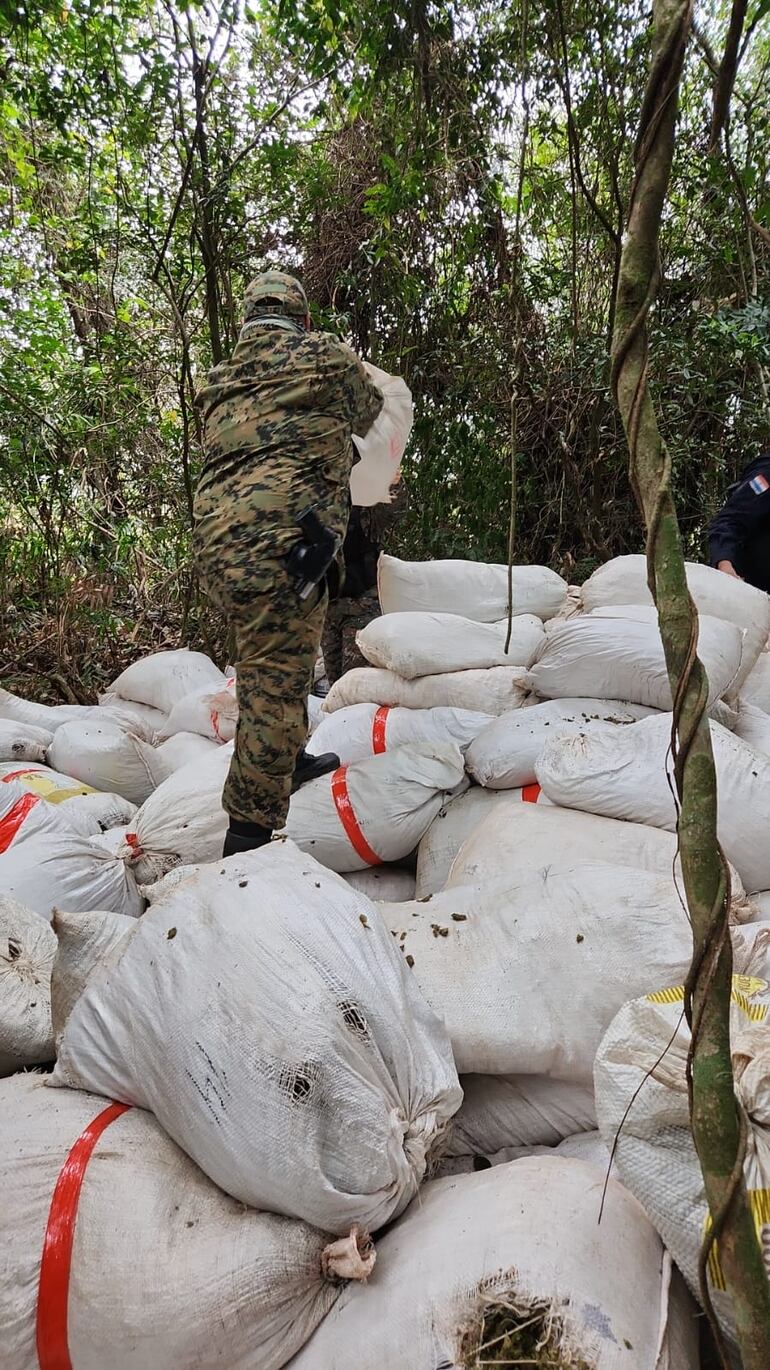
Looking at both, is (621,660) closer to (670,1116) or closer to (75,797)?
(670,1116)

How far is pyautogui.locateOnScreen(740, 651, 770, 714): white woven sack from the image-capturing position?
Answer: 218 cm

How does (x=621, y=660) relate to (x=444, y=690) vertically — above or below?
above

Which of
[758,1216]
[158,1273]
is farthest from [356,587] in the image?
[758,1216]

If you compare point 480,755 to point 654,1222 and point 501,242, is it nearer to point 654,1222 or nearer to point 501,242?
point 654,1222

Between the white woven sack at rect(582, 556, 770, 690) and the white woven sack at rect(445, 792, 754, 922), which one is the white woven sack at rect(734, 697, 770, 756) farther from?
the white woven sack at rect(445, 792, 754, 922)

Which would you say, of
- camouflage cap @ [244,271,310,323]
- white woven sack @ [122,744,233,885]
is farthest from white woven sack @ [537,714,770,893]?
camouflage cap @ [244,271,310,323]

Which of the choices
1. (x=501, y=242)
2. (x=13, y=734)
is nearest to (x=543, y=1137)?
(x=13, y=734)

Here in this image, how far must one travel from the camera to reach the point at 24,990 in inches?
46.9

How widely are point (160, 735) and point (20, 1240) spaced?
1965 millimetres

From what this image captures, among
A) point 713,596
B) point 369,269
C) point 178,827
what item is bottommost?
point 178,827

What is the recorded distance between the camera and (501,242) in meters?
3.65

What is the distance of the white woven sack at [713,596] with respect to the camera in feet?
7.13

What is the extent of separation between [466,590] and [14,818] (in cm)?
143

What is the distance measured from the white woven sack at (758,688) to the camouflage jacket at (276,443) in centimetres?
118
